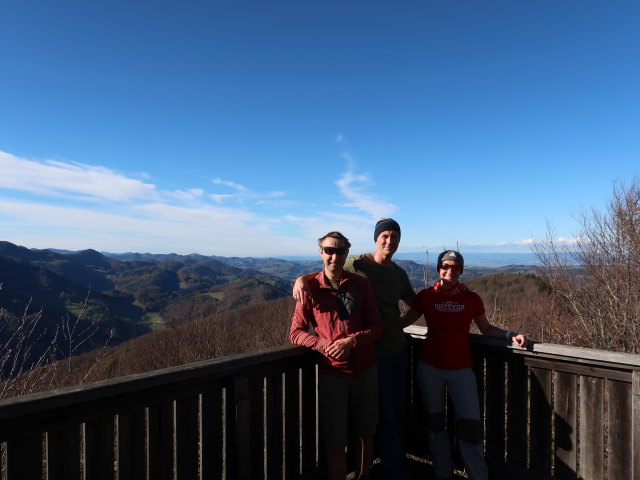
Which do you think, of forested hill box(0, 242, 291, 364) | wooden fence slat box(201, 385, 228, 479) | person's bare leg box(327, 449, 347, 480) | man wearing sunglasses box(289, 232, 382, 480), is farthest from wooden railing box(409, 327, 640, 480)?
forested hill box(0, 242, 291, 364)

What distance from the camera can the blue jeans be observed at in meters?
2.88

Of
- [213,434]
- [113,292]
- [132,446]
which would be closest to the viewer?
[132,446]

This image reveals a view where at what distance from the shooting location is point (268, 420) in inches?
102

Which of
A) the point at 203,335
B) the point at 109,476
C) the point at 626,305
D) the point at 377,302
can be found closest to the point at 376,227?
the point at 377,302

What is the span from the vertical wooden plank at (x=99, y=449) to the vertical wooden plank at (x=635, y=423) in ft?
9.61

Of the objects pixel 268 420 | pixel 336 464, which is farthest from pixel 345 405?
pixel 268 420

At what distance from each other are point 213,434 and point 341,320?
38.9 inches

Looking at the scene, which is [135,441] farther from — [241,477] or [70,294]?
[70,294]

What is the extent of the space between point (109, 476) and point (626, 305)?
9.65 metres

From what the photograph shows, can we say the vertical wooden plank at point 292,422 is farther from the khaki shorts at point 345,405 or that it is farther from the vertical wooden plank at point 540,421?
the vertical wooden plank at point 540,421

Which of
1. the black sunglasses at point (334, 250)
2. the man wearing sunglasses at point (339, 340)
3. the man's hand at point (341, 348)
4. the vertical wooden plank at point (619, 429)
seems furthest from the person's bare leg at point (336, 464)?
the vertical wooden plank at point (619, 429)

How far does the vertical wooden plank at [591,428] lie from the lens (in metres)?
2.57

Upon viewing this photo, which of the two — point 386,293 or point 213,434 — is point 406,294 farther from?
point 213,434

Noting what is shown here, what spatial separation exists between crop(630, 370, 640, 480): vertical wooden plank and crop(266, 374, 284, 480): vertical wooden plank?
2185 millimetres
